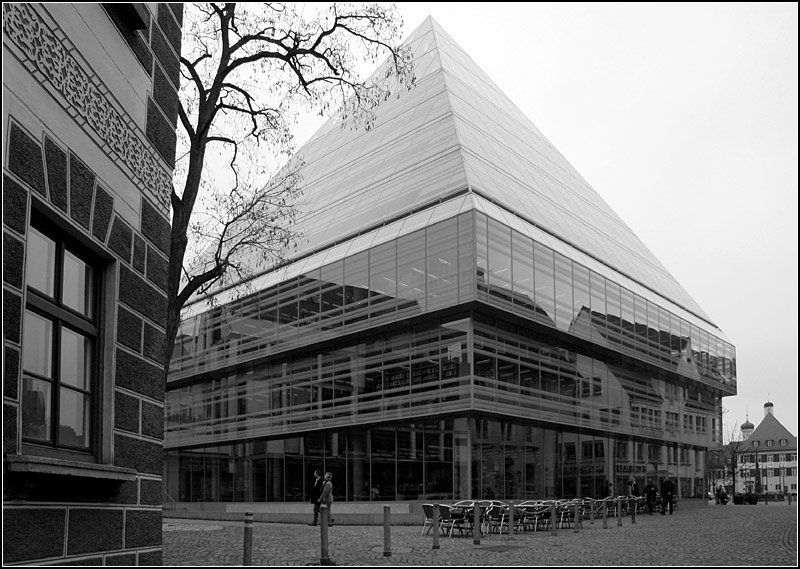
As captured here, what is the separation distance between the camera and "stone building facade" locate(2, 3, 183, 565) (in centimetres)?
559

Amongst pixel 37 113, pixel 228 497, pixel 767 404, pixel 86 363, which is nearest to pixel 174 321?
pixel 86 363

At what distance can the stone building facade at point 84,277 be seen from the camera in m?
5.59

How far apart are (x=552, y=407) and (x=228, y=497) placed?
669 inches

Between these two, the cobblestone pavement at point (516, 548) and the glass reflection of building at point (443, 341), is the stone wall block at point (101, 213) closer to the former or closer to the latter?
the cobblestone pavement at point (516, 548)

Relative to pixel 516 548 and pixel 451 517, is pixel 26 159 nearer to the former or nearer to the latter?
pixel 516 548

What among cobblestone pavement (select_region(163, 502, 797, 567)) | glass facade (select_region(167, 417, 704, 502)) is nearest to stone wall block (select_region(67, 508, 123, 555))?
cobblestone pavement (select_region(163, 502, 797, 567))

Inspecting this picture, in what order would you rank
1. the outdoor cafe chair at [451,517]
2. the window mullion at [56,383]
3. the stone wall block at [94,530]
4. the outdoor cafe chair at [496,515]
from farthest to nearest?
the outdoor cafe chair at [496,515] < the outdoor cafe chair at [451,517] < the stone wall block at [94,530] < the window mullion at [56,383]

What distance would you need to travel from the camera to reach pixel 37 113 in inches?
232

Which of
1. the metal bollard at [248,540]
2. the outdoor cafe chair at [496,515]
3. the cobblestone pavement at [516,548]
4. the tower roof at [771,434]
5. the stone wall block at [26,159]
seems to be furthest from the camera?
the tower roof at [771,434]

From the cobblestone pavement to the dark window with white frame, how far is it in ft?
24.3

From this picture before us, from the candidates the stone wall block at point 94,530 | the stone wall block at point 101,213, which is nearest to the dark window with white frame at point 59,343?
the stone wall block at point 101,213

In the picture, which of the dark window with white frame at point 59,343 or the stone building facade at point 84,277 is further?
the dark window with white frame at point 59,343

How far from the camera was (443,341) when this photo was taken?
3319 centimetres

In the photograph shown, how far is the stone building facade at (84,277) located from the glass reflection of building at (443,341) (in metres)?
23.8
